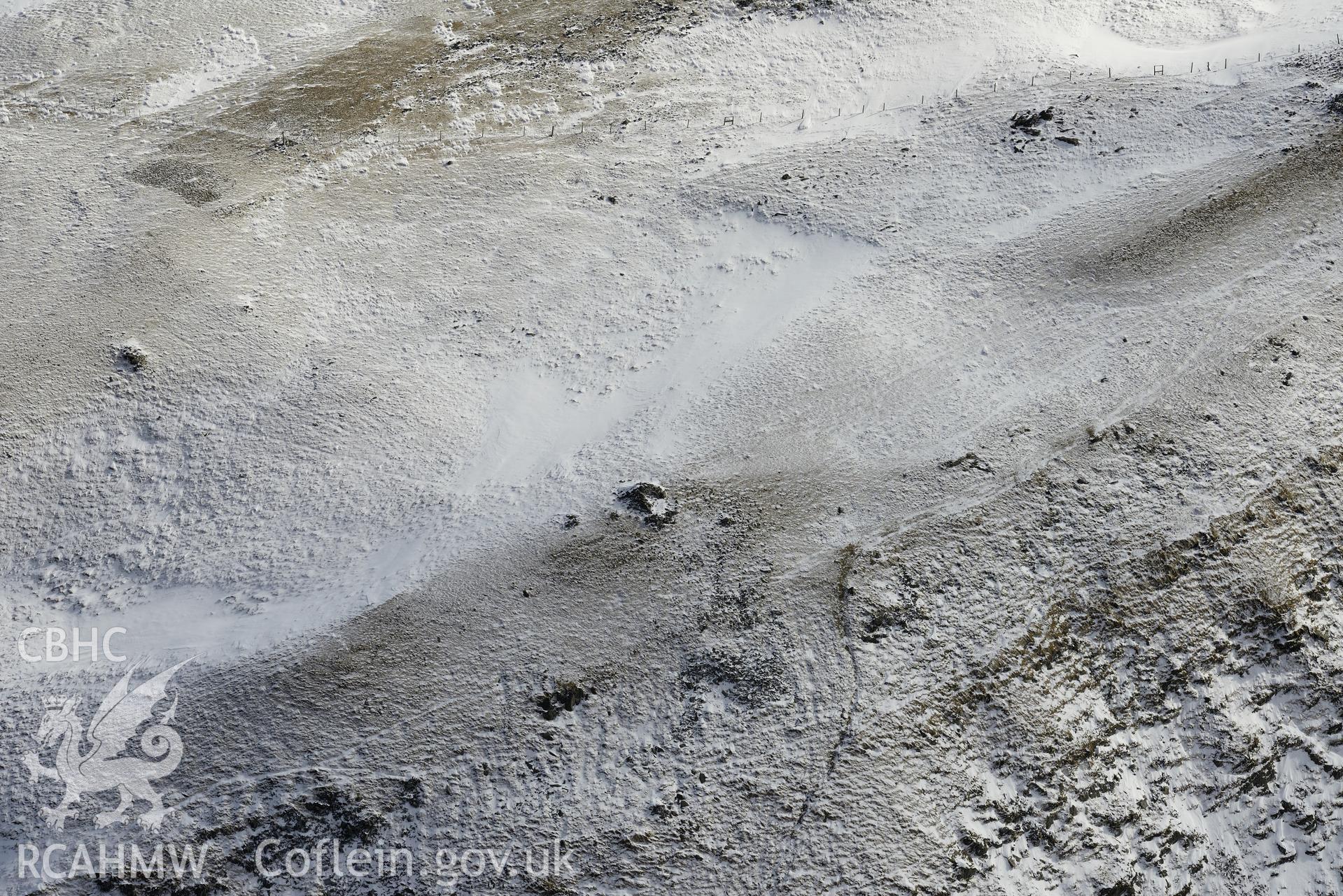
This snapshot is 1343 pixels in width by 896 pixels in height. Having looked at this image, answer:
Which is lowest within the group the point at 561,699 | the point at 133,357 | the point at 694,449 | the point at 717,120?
the point at 561,699

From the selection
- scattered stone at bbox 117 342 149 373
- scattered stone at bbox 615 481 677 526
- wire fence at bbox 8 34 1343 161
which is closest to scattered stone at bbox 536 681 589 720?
scattered stone at bbox 615 481 677 526

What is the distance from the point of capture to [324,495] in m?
25.6

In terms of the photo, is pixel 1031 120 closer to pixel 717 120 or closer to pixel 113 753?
pixel 717 120

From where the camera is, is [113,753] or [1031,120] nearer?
[113,753]

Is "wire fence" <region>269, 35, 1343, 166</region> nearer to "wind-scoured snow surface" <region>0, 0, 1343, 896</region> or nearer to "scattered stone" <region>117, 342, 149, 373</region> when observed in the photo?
"wind-scoured snow surface" <region>0, 0, 1343, 896</region>

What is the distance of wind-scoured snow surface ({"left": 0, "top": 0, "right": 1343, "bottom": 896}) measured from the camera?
20875 millimetres

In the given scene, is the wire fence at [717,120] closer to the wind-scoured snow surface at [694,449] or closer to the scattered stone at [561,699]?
the wind-scoured snow surface at [694,449]

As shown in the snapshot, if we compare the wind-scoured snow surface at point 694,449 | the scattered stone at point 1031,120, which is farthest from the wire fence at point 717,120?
the scattered stone at point 1031,120

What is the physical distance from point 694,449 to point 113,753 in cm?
1611

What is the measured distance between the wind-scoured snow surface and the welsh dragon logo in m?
0.30

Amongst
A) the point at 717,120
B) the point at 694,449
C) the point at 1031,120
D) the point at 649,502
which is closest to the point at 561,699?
the point at 649,502

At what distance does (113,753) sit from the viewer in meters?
20.6

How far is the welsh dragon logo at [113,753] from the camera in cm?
1986

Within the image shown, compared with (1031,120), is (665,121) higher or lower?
higher
